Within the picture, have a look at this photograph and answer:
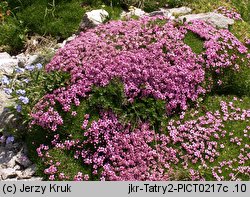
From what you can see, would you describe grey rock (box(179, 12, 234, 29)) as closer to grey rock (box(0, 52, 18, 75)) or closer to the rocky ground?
the rocky ground

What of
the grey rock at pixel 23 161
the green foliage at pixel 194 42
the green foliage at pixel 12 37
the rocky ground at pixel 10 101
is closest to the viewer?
the rocky ground at pixel 10 101

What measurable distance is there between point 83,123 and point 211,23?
4680 millimetres

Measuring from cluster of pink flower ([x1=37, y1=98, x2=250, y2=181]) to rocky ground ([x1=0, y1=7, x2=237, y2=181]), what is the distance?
0.58 meters

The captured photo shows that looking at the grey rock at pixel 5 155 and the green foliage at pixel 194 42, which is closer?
the grey rock at pixel 5 155

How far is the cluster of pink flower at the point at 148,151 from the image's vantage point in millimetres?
8234

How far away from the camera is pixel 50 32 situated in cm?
1251

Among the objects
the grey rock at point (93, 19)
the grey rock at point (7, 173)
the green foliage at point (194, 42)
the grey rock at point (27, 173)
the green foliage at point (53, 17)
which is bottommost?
the grey rock at point (7, 173)

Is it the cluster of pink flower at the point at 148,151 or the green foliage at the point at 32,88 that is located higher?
the green foliage at the point at 32,88

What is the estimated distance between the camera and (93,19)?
11.6m

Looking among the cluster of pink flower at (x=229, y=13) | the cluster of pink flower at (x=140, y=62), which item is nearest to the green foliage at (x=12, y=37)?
the cluster of pink flower at (x=140, y=62)

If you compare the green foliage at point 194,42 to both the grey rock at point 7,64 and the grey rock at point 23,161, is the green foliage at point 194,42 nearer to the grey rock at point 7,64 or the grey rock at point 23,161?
the grey rock at point 23,161

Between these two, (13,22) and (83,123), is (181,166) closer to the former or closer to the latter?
(83,123)

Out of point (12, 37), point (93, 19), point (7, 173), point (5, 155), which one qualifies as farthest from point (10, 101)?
point (93, 19)

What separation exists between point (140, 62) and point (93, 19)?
3049mm
